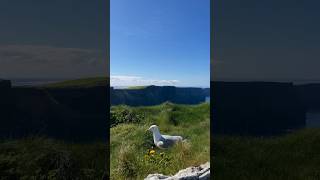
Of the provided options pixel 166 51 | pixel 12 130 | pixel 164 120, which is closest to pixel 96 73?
pixel 12 130

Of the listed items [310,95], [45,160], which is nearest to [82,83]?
[45,160]

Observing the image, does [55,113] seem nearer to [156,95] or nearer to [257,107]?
[156,95]

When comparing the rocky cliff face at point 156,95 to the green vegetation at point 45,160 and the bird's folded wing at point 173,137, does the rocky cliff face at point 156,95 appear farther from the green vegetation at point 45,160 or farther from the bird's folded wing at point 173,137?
the green vegetation at point 45,160

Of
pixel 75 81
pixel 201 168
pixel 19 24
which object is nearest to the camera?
pixel 19 24

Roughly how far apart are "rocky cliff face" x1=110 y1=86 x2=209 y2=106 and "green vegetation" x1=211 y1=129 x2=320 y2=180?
1141 millimetres

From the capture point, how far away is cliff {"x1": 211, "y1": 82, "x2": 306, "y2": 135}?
4.09 meters

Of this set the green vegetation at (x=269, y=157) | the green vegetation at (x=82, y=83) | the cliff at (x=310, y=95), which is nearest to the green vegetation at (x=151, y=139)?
the green vegetation at (x=269, y=157)

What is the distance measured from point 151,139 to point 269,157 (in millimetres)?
1806

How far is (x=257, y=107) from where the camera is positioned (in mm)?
4105

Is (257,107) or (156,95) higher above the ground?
(156,95)

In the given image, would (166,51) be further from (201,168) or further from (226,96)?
(201,168)

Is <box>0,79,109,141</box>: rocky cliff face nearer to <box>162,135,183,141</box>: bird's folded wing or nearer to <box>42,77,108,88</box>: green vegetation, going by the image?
<box>42,77,108,88</box>: green vegetation

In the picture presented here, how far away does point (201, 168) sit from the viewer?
4.89 metres

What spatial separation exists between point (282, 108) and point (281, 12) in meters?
1.11
